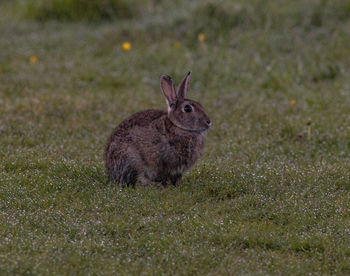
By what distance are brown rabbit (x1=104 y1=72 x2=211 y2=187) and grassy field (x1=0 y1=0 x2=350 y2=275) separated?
0.26 m

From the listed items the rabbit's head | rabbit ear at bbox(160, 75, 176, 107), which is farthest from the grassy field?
rabbit ear at bbox(160, 75, 176, 107)

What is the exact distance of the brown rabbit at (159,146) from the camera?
8.51 meters

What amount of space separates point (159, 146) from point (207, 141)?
272cm

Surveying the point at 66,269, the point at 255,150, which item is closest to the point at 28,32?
the point at 255,150

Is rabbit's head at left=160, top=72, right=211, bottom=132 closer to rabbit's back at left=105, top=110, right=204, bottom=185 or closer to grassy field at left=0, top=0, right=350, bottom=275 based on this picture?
rabbit's back at left=105, top=110, right=204, bottom=185

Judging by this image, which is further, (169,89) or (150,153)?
(169,89)

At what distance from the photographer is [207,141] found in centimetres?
1112

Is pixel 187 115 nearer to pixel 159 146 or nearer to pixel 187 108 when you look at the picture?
pixel 187 108

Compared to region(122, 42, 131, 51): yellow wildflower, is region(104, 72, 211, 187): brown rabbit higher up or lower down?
lower down

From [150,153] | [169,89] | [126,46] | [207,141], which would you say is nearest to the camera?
[150,153]

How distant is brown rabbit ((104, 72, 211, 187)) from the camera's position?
851 centimetres

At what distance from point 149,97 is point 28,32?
696 cm

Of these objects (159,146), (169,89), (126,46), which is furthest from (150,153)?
(126,46)

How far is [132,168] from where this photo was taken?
8492mm
